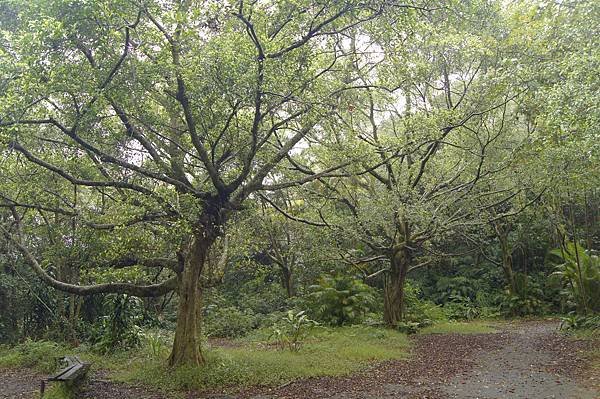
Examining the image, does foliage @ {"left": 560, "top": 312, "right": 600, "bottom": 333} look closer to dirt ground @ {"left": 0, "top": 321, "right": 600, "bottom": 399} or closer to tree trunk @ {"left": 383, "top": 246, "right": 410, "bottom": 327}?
dirt ground @ {"left": 0, "top": 321, "right": 600, "bottom": 399}

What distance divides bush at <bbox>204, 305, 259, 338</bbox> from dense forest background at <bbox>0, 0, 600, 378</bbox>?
2.6 inches

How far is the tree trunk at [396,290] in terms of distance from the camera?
15.0 m

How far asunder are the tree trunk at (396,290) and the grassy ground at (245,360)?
0.96 m

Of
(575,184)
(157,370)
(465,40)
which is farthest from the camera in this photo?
(575,184)

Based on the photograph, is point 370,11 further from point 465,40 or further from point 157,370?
point 157,370

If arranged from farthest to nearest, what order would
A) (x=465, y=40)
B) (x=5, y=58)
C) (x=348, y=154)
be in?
(x=465, y=40) < (x=348, y=154) < (x=5, y=58)

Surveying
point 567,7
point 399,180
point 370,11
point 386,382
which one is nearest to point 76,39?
point 370,11

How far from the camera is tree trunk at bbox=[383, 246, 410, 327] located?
1500 centimetres

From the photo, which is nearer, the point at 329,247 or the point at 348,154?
the point at 348,154

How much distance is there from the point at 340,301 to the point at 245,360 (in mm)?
7195

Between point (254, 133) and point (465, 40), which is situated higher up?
point (465, 40)

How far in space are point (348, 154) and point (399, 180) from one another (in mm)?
4585

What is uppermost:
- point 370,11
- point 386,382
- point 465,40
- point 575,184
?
point 465,40

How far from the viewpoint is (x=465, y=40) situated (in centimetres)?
1116
